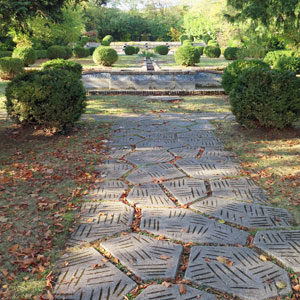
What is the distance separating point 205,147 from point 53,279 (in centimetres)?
371

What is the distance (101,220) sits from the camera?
300 cm

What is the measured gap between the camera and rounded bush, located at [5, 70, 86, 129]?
18.0 ft

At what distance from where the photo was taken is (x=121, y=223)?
9.65ft

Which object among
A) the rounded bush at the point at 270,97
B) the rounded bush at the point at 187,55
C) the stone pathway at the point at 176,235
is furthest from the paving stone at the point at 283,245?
the rounded bush at the point at 187,55

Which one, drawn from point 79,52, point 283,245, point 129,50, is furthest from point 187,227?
point 129,50

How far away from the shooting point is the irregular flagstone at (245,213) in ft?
9.71

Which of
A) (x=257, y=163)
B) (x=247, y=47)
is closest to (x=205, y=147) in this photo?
(x=257, y=163)

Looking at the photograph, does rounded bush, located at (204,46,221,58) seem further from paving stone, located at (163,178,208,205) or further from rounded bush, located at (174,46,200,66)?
paving stone, located at (163,178,208,205)

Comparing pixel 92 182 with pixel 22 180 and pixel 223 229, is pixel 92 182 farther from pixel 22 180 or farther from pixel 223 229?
pixel 223 229

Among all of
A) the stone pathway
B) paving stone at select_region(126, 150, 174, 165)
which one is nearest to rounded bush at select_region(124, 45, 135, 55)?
paving stone at select_region(126, 150, 174, 165)

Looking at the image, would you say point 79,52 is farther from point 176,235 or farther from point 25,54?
point 176,235

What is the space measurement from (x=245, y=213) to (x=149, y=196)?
1.04 meters

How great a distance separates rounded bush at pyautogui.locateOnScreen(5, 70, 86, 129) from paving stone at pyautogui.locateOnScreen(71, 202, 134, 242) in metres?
2.82

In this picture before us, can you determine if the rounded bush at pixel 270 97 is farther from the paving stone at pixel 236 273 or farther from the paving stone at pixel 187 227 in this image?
the paving stone at pixel 236 273
